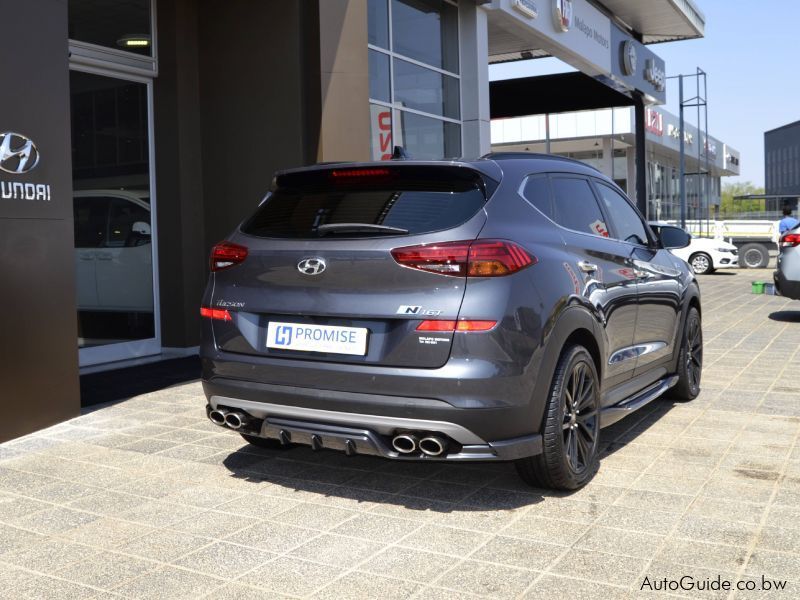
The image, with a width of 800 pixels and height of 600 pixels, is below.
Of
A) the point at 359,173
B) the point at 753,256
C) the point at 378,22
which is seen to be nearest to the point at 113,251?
the point at 378,22

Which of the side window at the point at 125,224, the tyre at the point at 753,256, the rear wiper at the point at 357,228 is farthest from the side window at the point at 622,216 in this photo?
the tyre at the point at 753,256

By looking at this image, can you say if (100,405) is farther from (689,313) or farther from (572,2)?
(572,2)

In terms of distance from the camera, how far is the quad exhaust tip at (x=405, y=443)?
12.9 feet

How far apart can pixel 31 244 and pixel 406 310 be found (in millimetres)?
3149

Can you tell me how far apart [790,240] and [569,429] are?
9.43m

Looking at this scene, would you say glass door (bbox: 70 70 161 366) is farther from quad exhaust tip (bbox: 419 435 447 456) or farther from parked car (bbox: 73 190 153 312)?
quad exhaust tip (bbox: 419 435 447 456)

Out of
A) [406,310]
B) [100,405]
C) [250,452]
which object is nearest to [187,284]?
[100,405]

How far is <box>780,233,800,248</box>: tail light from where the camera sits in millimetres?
12371

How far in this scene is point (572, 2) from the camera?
17.2 m

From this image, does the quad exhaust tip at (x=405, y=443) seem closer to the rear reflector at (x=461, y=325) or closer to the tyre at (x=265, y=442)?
the rear reflector at (x=461, y=325)

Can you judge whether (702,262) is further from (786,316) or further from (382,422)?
(382,422)

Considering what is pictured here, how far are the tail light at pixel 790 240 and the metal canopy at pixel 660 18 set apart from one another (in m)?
9.79

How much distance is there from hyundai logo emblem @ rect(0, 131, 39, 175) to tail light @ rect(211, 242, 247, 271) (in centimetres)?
192

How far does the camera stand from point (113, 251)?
8.79 meters
